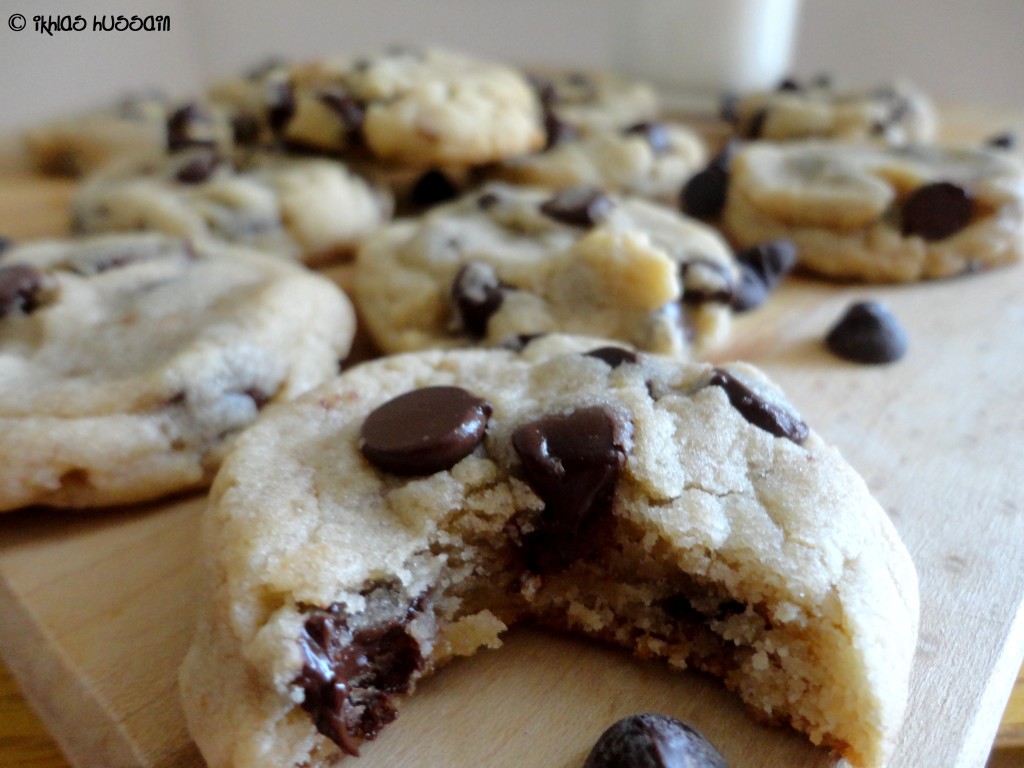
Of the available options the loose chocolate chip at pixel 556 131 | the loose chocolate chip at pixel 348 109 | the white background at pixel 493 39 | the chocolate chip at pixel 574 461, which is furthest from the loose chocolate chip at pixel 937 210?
the white background at pixel 493 39

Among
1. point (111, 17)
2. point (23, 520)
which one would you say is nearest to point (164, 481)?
point (23, 520)

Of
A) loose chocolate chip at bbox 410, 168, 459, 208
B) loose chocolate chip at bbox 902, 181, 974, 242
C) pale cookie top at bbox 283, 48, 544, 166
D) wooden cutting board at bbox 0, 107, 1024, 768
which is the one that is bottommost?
wooden cutting board at bbox 0, 107, 1024, 768

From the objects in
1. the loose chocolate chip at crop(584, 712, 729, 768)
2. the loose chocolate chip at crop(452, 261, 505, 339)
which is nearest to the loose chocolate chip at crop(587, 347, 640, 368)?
the loose chocolate chip at crop(452, 261, 505, 339)

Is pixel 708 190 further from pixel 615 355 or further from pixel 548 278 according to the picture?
pixel 615 355

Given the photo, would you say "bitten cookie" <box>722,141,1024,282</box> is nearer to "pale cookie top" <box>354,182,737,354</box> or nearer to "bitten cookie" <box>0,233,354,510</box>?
"pale cookie top" <box>354,182,737,354</box>

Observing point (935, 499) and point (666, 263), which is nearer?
point (935, 499)

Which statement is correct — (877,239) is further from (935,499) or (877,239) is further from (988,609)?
(988,609)
